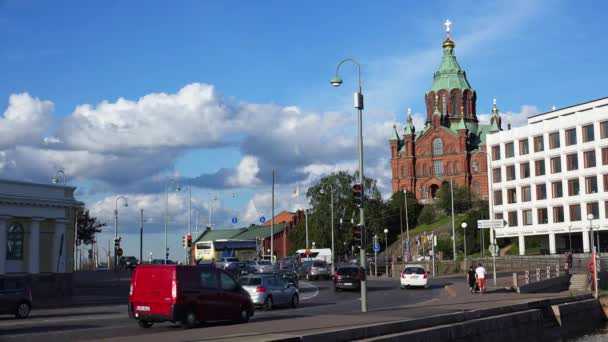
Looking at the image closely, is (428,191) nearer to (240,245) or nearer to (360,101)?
(240,245)

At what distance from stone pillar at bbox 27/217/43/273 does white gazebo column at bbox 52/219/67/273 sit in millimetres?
1229

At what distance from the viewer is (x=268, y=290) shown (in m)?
31.9

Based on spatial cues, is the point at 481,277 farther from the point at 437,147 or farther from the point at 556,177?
the point at 437,147

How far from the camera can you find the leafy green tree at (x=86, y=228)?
8962 centimetres

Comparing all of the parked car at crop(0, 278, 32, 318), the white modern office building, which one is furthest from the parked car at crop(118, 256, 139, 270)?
the parked car at crop(0, 278, 32, 318)

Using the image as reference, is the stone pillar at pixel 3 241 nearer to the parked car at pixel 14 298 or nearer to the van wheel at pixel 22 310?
the parked car at pixel 14 298

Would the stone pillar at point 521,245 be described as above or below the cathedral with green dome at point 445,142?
below

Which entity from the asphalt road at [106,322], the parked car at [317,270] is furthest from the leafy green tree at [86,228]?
the asphalt road at [106,322]

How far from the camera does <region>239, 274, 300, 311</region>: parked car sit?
31625mm

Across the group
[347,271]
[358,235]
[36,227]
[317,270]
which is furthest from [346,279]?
[358,235]

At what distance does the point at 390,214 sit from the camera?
12450 cm

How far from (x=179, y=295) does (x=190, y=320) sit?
32.0 inches

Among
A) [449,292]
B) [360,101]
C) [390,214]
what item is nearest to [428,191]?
[390,214]

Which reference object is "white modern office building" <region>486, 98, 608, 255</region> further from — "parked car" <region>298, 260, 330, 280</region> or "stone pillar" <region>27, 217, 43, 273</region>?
"stone pillar" <region>27, 217, 43, 273</region>
